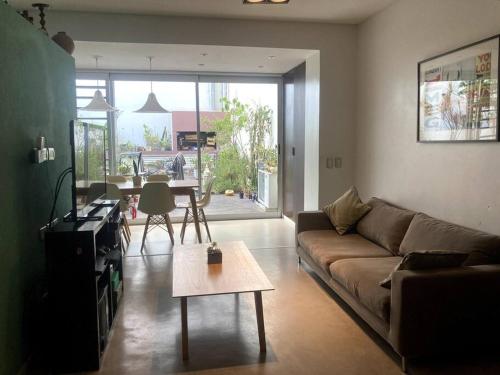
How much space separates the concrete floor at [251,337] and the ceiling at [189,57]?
8.21ft

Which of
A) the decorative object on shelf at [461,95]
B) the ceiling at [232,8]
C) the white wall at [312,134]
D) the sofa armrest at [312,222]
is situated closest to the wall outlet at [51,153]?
the ceiling at [232,8]

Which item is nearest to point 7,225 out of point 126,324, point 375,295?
point 126,324

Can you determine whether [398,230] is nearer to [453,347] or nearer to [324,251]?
[324,251]

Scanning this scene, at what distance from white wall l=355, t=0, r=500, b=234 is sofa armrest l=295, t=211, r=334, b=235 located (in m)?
0.69

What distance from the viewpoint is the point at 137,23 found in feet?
14.4

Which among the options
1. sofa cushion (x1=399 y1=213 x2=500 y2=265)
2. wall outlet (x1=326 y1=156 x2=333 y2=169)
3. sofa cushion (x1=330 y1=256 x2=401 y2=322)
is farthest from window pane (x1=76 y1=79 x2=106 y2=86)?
sofa cushion (x1=399 y1=213 x2=500 y2=265)

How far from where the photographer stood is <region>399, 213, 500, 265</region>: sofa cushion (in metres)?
2.64

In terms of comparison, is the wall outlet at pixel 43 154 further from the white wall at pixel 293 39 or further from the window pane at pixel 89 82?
the window pane at pixel 89 82

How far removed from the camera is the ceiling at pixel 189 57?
4723 millimetres

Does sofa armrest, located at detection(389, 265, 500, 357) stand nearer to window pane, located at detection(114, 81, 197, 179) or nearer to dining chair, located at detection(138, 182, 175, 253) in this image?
dining chair, located at detection(138, 182, 175, 253)

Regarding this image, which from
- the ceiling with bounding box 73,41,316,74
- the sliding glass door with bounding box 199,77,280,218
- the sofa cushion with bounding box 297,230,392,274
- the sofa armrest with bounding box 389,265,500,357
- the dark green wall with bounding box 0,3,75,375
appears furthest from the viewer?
the sliding glass door with bounding box 199,77,280,218

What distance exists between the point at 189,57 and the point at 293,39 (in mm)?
1370

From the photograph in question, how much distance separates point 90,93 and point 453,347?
570 cm

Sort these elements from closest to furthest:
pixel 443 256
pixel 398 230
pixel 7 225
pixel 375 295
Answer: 1. pixel 7 225
2. pixel 443 256
3. pixel 375 295
4. pixel 398 230
